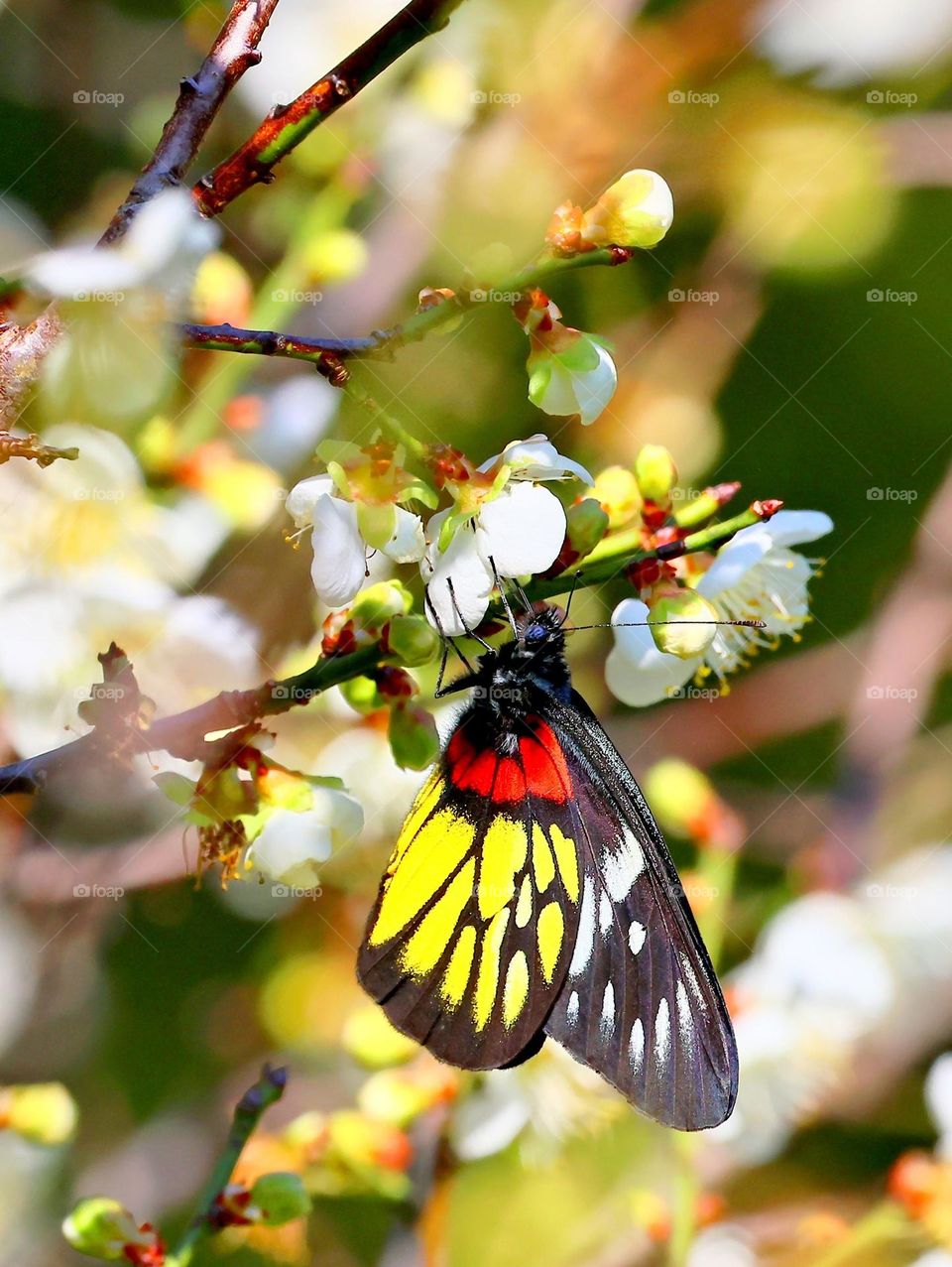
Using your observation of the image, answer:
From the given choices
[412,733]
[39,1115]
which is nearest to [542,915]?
[412,733]

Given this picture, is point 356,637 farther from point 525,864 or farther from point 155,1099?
point 155,1099

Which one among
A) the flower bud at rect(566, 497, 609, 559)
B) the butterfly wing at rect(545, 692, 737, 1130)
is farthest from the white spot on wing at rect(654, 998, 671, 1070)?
the flower bud at rect(566, 497, 609, 559)

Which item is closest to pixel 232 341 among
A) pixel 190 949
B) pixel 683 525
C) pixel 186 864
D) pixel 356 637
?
pixel 356 637

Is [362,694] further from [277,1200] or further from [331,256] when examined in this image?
[331,256]

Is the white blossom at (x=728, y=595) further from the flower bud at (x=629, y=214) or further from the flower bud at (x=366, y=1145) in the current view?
the flower bud at (x=366, y=1145)

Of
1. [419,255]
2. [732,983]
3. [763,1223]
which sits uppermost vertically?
[419,255]

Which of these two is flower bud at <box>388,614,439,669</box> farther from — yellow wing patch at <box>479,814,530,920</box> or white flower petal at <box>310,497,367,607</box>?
yellow wing patch at <box>479,814,530,920</box>

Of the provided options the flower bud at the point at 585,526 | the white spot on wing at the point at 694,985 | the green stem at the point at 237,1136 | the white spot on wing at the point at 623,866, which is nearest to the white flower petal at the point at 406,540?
the flower bud at the point at 585,526

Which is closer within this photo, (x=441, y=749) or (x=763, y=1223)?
(x=441, y=749)
